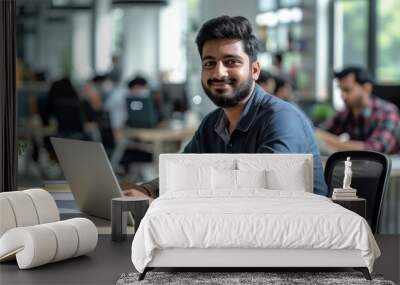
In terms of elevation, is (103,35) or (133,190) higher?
(103,35)

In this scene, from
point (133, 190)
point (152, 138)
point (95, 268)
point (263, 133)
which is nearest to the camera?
point (95, 268)

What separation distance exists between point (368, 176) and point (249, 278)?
Result: 1.32 metres

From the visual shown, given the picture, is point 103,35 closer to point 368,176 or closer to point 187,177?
point 187,177

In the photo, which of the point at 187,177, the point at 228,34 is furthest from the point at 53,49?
the point at 187,177

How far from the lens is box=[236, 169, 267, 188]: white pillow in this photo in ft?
18.2

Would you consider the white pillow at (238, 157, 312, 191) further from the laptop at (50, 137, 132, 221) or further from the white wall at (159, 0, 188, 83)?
the white wall at (159, 0, 188, 83)

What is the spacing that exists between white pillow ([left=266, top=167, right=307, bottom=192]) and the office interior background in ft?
11.4

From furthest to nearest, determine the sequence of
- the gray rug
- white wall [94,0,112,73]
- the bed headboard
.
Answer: white wall [94,0,112,73] < the bed headboard < the gray rug

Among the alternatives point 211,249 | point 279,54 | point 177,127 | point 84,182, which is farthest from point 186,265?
point 279,54

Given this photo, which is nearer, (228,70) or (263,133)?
(263,133)

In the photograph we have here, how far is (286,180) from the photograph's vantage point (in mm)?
5590

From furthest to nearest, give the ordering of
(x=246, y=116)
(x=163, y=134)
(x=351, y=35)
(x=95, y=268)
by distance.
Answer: (x=351, y=35), (x=163, y=134), (x=246, y=116), (x=95, y=268)

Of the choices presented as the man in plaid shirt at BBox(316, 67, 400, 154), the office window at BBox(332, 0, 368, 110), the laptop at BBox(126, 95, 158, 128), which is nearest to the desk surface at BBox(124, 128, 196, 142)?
the laptop at BBox(126, 95, 158, 128)

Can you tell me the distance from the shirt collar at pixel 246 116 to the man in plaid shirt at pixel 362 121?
2.13 metres
